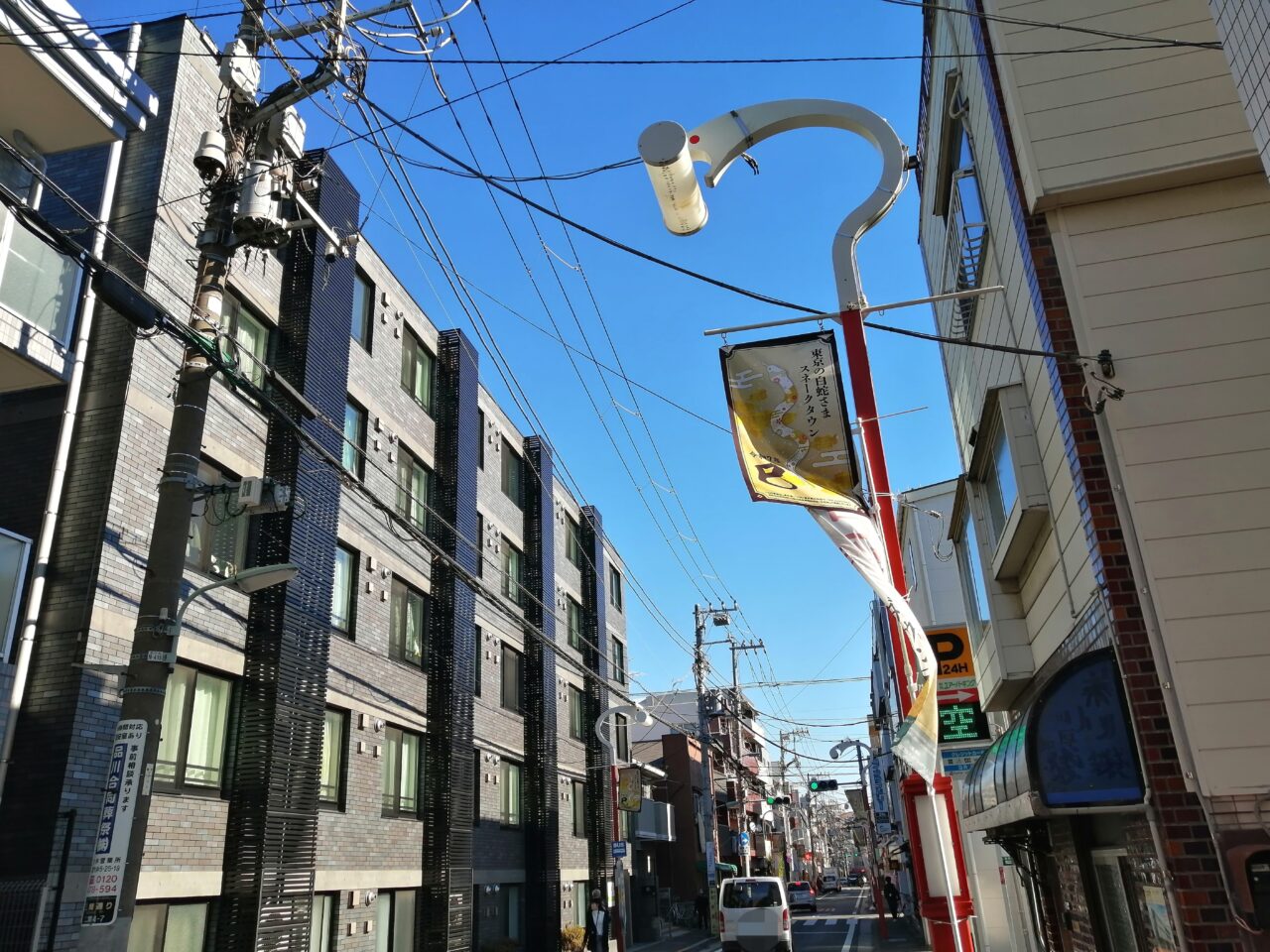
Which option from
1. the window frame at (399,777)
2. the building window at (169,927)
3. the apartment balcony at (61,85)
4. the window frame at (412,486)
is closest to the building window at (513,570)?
the window frame at (412,486)

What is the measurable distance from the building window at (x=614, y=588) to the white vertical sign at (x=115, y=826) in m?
31.6

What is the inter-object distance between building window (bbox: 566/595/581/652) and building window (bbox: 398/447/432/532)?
1084 cm

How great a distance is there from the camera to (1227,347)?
7023 mm

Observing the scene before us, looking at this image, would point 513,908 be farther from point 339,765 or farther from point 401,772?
point 339,765

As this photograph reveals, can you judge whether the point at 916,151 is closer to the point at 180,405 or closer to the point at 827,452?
the point at 827,452

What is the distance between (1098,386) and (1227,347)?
3.44 feet

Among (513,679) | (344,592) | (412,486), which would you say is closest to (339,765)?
(344,592)

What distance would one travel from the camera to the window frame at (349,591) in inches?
700

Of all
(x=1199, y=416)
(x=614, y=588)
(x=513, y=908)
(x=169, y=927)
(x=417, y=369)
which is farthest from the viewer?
(x=614, y=588)

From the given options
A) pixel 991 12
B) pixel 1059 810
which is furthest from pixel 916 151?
pixel 1059 810

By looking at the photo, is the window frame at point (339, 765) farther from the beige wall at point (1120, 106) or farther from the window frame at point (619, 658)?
the window frame at point (619, 658)

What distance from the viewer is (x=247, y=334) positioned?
16047 millimetres

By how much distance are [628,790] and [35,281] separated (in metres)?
24.5

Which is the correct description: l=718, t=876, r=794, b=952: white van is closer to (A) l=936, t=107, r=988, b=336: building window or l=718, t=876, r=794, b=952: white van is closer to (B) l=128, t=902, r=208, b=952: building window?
(B) l=128, t=902, r=208, b=952: building window
